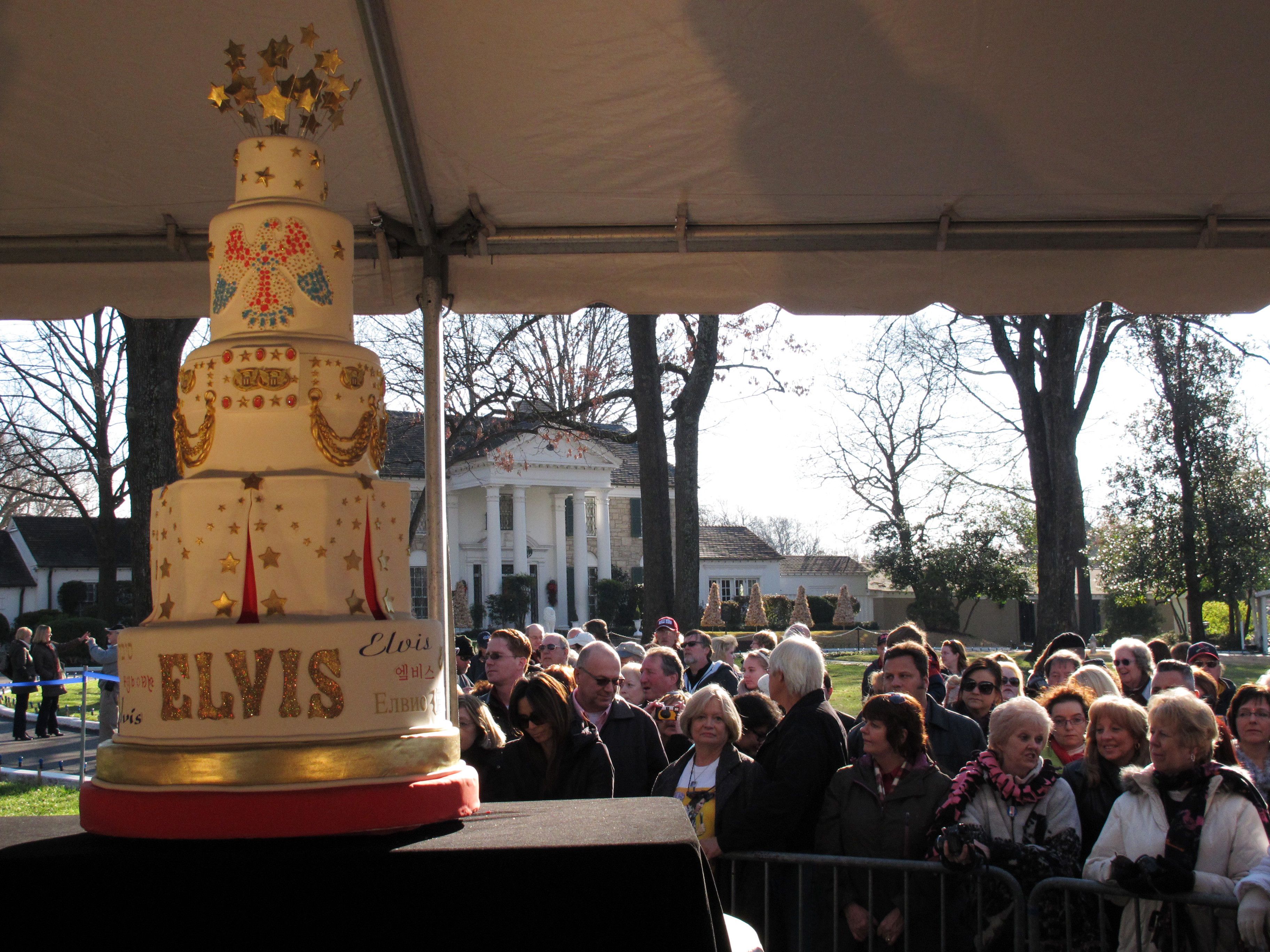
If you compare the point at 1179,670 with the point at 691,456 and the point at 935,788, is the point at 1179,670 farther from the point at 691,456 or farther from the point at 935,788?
the point at 691,456

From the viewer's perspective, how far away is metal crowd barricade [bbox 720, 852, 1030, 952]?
14.6 ft

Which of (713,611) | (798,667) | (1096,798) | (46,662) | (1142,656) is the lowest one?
(713,611)

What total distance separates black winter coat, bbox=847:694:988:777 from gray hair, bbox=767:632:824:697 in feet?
2.35

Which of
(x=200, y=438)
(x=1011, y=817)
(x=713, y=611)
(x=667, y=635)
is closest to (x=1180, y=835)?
(x=1011, y=817)

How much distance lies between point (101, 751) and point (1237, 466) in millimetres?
36375

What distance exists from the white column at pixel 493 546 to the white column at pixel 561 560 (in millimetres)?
3182

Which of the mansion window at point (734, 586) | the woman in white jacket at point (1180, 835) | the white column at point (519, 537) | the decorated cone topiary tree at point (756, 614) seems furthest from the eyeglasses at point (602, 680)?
the mansion window at point (734, 586)

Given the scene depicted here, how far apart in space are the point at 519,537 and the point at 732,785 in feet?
172

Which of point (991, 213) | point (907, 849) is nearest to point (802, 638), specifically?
point (907, 849)

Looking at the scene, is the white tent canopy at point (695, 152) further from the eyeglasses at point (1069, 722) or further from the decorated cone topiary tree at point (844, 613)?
the decorated cone topiary tree at point (844, 613)

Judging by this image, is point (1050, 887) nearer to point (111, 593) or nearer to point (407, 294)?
point (407, 294)

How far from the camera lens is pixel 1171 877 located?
13.1ft

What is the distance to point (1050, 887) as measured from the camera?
175 inches

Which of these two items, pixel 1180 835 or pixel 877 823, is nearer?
pixel 1180 835
